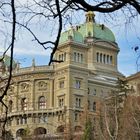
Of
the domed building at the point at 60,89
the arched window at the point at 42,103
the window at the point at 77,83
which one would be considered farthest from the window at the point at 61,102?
the window at the point at 77,83

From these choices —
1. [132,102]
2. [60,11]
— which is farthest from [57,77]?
[60,11]

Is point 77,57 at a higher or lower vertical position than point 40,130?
higher

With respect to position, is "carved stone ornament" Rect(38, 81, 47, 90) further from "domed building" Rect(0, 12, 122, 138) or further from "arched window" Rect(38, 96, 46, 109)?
"arched window" Rect(38, 96, 46, 109)

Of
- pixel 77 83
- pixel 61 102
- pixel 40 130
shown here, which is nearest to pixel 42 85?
pixel 61 102

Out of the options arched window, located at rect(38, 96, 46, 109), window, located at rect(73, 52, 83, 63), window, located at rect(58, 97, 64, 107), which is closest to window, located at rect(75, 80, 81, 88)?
window, located at rect(58, 97, 64, 107)

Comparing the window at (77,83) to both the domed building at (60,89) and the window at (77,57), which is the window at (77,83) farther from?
the window at (77,57)

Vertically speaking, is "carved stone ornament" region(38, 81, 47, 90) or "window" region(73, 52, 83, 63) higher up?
"window" region(73, 52, 83, 63)

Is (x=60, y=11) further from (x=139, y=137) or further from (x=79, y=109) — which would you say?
(x=79, y=109)

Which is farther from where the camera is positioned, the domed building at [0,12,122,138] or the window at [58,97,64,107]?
the window at [58,97,64,107]

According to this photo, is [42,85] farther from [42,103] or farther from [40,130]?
[40,130]

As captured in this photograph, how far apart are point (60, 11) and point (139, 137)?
35.9m

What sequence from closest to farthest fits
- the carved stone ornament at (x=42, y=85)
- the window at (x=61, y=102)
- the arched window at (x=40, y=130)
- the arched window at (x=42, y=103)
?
the arched window at (x=40, y=130), the window at (x=61, y=102), the carved stone ornament at (x=42, y=85), the arched window at (x=42, y=103)

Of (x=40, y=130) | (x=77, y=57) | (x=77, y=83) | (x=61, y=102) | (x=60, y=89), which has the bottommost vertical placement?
(x=40, y=130)

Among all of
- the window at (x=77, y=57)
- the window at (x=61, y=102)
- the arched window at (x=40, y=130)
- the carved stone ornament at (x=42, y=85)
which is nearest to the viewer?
the arched window at (x=40, y=130)
